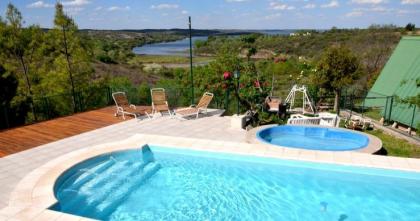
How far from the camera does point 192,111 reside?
10820 mm

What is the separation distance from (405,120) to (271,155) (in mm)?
6734

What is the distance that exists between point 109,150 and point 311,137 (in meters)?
5.62

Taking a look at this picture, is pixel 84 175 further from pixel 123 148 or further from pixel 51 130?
pixel 51 130

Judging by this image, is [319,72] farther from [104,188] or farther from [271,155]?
[104,188]

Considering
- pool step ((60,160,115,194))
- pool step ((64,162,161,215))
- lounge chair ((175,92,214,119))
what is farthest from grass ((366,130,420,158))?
pool step ((60,160,115,194))

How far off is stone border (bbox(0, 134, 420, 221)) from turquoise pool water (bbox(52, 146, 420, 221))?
5.7 inches

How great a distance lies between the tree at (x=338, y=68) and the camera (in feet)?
42.3

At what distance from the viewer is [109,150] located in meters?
7.65

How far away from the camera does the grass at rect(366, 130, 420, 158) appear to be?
27.1 ft

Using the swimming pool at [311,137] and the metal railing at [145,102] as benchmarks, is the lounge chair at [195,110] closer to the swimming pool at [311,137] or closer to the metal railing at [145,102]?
the metal railing at [145,102]

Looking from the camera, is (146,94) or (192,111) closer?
(192,111)

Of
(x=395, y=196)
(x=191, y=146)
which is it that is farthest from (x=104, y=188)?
(x=395, y=196)

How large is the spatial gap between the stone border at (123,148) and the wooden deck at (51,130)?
5.74 ft

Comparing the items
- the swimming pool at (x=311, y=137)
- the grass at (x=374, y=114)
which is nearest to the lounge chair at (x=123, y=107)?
the swimming pool at (x=311, y=137)
